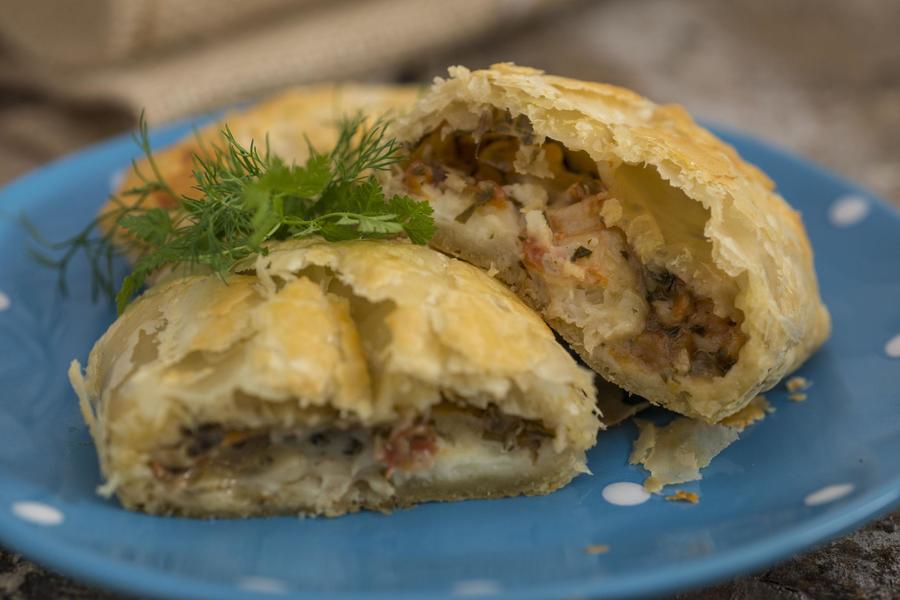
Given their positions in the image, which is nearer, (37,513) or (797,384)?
(37,513)

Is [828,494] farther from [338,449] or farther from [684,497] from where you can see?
[338,449]

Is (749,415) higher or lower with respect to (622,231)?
lower

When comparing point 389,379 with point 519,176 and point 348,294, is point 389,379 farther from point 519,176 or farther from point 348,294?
point 519,176

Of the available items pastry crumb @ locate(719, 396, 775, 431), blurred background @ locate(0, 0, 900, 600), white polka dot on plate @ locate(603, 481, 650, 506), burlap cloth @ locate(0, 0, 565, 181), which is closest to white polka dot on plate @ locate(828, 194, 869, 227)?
pastry crumb @ locate(719, 396, 775, 431)

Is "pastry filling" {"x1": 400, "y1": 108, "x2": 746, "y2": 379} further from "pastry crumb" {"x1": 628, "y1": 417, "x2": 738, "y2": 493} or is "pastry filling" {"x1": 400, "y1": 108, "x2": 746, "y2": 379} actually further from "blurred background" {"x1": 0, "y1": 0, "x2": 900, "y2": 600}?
"blurred background" {"x1": 0, "y1": 0, "x2": 900, "y2": 600}

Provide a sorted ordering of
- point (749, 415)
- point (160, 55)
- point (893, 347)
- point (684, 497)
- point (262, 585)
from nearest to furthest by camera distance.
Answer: point (262, 585) → point (684, 497) → point (749, 415) → point (893, 347) → point (160, 55)

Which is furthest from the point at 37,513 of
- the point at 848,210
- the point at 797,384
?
the point at 848,210

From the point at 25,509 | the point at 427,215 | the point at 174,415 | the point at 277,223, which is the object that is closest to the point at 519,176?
the point at 427,215
